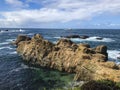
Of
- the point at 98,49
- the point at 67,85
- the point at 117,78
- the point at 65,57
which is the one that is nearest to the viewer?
the point at 117,78

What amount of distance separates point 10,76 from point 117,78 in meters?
20.8

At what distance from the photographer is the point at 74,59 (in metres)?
47.2

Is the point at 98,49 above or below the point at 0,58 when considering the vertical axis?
above

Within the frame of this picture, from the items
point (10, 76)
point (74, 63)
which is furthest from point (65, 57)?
point (10, 76)

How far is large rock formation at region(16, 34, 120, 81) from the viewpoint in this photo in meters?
37.7

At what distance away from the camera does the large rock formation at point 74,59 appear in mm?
37656

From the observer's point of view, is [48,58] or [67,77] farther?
[48,58]

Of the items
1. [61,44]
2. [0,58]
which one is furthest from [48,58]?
[0,58]

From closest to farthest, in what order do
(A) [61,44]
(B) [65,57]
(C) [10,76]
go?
(C) [10,76] → (B) [65,57] → (A) [61,44]

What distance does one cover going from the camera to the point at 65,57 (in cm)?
5006

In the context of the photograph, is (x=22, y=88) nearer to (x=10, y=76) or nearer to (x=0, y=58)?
(x=10, y=76)

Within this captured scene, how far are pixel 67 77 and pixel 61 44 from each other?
17.5m

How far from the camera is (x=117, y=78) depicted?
33.1 m

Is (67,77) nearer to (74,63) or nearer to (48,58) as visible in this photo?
(74,63)
